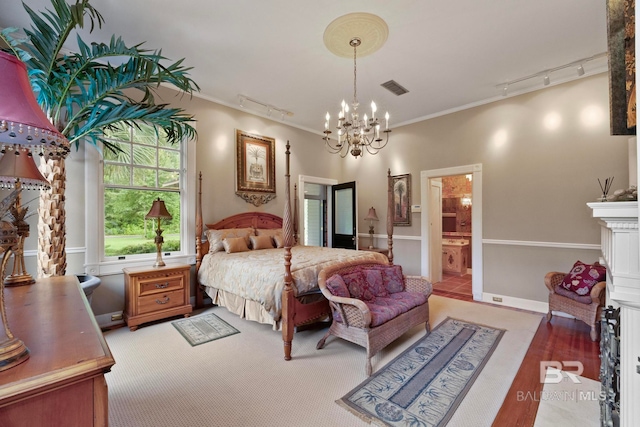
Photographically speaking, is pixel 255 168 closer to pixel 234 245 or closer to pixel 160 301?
pixel 234 245

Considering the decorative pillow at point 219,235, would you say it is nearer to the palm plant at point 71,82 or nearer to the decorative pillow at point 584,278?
the palm plant at point 71,82

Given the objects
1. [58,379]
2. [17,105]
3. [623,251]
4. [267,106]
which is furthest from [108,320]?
[623,251]

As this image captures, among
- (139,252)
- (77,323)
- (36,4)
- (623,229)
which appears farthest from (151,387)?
(36,4)

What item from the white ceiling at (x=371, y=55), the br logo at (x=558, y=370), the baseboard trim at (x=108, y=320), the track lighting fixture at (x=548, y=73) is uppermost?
the white ceiling at (x=371, y=55)

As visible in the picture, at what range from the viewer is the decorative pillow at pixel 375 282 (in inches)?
121

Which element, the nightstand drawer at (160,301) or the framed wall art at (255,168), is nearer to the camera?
the nightstand drawer at (160,301)

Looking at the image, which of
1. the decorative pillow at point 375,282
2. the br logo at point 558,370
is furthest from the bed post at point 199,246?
the br logo at point 558,370

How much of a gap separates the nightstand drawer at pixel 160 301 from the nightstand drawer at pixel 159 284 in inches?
2.0

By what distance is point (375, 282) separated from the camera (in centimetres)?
312

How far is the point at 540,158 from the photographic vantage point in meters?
4.01

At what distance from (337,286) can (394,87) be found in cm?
311

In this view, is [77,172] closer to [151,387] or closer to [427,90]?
[151,387]

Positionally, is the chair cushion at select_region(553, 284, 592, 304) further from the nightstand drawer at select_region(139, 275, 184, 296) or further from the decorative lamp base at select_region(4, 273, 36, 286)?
the decorative lamp base at select_region(4, 273, 36, 286)

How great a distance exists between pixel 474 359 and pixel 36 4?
522 centimetres
